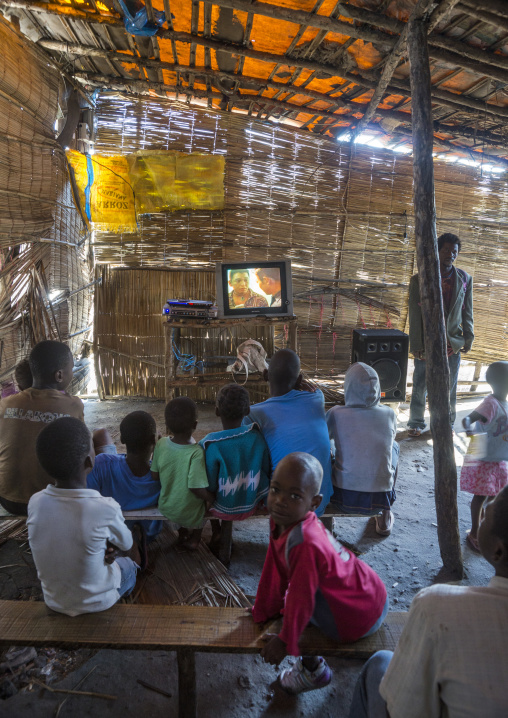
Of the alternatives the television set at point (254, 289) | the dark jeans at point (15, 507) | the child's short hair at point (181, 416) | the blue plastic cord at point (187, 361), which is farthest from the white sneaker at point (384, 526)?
the blue plastic cord at point (187, 361)

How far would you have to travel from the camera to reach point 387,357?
4727 millimetres

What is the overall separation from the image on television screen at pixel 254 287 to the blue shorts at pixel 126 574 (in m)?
3.10

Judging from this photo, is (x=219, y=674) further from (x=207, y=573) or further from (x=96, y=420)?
(x=96, y=420)

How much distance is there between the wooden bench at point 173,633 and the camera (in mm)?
1714

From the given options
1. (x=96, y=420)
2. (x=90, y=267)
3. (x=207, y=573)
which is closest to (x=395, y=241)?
(x=90, y=267)

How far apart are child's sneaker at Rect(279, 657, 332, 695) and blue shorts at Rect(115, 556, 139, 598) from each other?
30.8 inches

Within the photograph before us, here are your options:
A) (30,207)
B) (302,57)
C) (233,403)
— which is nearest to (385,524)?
(233,403)

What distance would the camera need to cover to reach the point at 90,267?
241 inches

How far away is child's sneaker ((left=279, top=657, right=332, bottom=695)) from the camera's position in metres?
1.92

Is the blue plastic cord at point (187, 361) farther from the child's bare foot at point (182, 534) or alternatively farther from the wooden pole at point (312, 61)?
the wooden pole at point (312, 61)

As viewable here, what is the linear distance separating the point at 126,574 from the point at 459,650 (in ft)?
4.98

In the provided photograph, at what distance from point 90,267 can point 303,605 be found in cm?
553

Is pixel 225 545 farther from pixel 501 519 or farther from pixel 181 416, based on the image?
pixel 501 519

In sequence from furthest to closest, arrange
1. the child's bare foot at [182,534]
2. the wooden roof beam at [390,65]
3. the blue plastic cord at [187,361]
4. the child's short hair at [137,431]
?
1. the blue plastic cord at [187,361]
2. the wooden roof beam at [390,65]
3. the child's bare foot at [182,534]
4. the child's short hair at [137,431]
